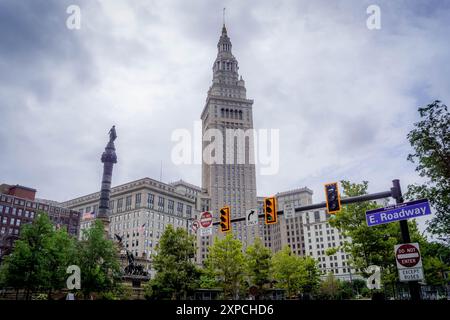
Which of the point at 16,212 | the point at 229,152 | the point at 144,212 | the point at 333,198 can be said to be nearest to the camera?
the point at 333,198

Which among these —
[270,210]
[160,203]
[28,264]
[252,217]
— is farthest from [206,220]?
[160,203]

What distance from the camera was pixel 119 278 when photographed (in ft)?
144

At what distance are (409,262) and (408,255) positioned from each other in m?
0.28

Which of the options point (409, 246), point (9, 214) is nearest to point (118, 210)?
point (9, 214)

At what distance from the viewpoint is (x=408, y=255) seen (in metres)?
14.7

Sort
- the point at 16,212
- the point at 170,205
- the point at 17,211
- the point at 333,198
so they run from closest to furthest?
the point at 333,198 < the point at 16,212 < the point at 17,211 < the point at 170,205

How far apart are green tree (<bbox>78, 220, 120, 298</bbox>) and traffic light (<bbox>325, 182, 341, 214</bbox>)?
2940cm

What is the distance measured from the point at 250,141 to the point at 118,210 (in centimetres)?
7039

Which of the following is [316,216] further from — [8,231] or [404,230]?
[404,230]

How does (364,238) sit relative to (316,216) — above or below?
below

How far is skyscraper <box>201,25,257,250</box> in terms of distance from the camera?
160 m
